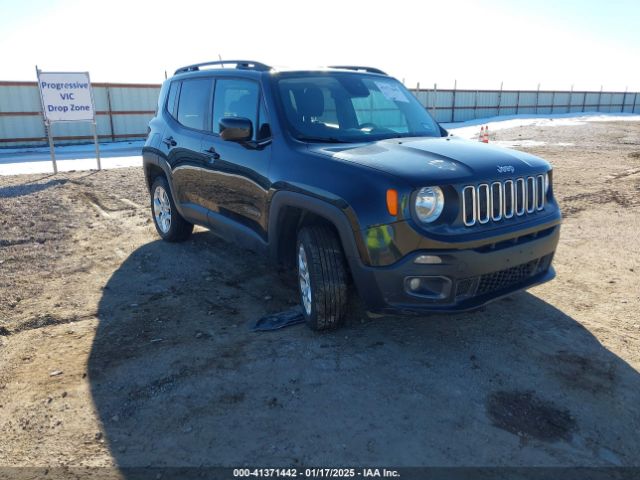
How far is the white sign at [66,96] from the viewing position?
11500mm

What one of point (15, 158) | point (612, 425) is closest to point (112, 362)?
point (612, 425)

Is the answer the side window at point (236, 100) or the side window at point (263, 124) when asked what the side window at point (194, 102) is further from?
the side window at point (263, 124)

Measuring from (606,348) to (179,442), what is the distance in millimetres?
2970

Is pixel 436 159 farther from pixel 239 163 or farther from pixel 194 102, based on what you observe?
pixel 194 102

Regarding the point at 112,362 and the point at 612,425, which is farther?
the point at 112,362

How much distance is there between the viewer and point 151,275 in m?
5.38

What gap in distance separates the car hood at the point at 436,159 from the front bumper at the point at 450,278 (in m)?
0.48

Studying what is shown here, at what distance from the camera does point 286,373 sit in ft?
11.3

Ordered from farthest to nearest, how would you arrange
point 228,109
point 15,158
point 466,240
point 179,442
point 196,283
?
point 15,158, point 196,283, point 228,109, point 466,240, point 179,442

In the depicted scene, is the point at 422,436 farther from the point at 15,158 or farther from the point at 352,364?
the point at 15,158

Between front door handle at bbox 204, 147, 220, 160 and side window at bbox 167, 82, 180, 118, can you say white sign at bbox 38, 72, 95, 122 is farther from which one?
front door handle at bbox 204, 147, 220, 160

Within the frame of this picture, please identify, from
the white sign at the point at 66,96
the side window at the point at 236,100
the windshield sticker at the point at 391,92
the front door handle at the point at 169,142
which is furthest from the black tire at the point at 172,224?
the white sign at the point at 66,96

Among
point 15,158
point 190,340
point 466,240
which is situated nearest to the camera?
point 466,240

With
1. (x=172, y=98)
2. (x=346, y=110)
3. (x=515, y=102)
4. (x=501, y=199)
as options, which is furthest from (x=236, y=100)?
(x=515, y=102)
